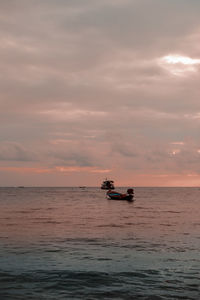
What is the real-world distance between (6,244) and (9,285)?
11.8 m

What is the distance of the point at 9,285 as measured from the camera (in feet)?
49.4

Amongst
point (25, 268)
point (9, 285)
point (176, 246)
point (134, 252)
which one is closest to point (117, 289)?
point (9, 285)

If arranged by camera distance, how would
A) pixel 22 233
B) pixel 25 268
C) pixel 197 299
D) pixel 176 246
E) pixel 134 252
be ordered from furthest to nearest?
pixel 22 233 → pixel 176 246 → pixel 134 252 → pixel 25 268 → pixel 197 299

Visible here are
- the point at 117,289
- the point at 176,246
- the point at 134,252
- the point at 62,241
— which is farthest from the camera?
the point at 62,241

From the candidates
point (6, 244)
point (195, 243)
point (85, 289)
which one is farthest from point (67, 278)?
point (195, 243)

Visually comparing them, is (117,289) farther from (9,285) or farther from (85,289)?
(9,285)

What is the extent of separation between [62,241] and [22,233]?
21.3 ft

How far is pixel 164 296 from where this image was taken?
45.0ft

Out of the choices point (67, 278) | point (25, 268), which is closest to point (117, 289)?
point (67, 278)

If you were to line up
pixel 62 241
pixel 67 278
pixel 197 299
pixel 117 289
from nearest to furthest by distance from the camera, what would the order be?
pixel 197 299
pixel 117 289
pixel 67 278
pixel 62 241

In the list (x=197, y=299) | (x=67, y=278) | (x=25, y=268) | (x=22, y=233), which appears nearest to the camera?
(x=197, y=299)

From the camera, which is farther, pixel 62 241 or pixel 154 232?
pixel 154 232

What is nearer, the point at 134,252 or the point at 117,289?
the point at 117,289

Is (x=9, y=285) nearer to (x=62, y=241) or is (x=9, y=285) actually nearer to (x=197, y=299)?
(x=197, y=299)
